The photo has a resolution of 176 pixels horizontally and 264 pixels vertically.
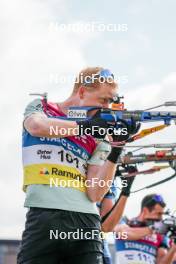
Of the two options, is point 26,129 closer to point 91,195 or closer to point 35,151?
point 35,151

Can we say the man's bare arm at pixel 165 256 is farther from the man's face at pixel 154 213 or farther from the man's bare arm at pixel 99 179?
the man's bare arm at pixel 99 179

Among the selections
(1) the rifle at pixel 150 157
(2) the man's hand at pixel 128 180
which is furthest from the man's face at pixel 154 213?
(2) the man's hand at pixel 128 180

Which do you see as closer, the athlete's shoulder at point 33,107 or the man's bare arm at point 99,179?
the man's bare arm at point 99,179

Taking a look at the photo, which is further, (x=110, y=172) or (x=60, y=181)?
(x=110, y=172)

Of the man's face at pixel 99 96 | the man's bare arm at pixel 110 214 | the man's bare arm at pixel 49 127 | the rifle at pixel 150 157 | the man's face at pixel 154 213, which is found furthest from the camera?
the man's face at pixel 154 213

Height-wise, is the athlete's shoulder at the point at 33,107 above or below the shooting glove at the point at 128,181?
below

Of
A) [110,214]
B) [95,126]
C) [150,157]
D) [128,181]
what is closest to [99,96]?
[95,126]

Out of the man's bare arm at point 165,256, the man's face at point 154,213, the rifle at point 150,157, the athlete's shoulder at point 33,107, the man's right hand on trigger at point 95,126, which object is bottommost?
the man's right hand on trigger at point 95,126

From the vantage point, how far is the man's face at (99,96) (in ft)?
17.4

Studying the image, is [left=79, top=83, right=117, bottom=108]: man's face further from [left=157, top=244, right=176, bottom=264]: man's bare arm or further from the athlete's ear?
[left=157, top=244, right=176, bottom=264]: man's bare arm

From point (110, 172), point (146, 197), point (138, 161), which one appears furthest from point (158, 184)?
point (110, 172)

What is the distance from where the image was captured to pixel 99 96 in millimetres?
5309

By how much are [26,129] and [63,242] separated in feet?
2.61

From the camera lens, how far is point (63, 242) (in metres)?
4.99
